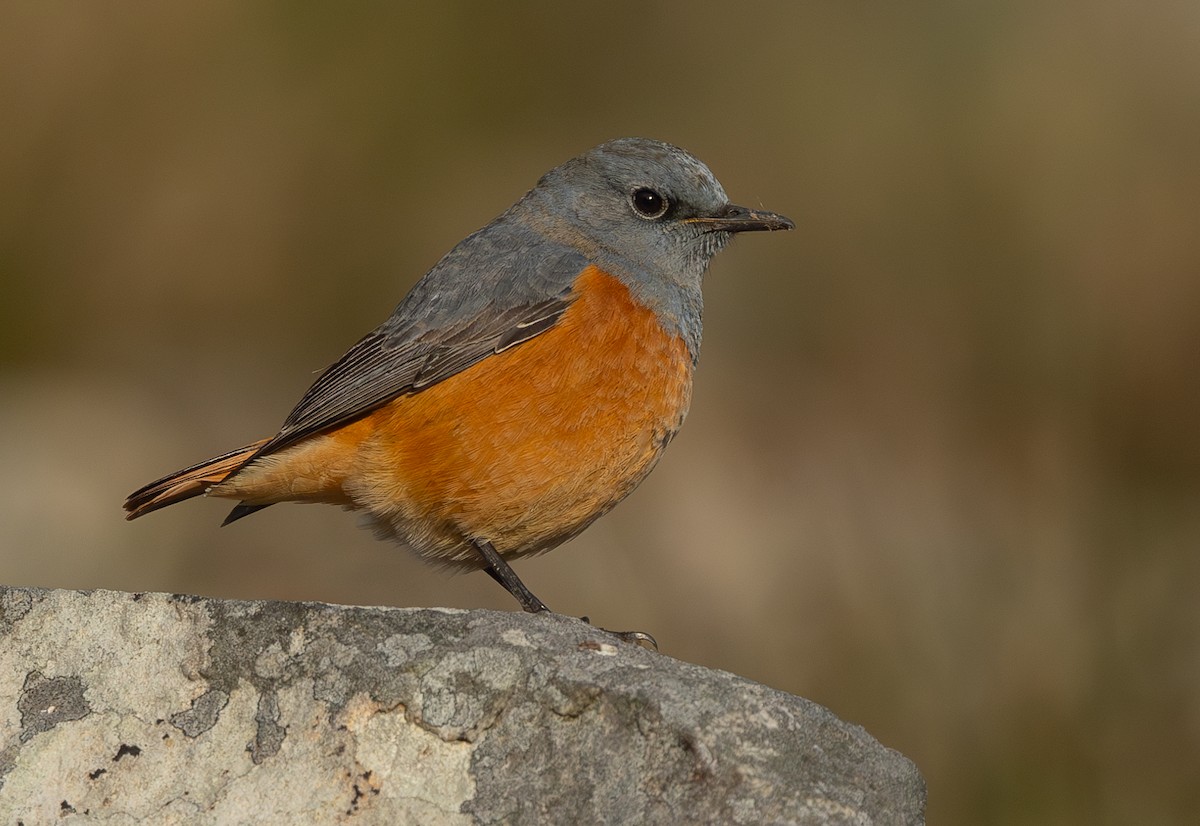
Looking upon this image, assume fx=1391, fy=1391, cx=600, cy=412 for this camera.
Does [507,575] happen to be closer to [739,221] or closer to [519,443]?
[519,443]

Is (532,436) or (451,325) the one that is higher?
(451,325)

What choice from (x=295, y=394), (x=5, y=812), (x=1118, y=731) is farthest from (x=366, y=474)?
(x=295, y=394)

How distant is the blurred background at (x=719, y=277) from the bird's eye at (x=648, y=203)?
2.18 meters

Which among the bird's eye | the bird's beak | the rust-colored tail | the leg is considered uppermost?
the bird's eye

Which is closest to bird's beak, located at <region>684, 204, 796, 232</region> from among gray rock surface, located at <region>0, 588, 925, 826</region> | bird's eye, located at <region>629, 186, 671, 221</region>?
bird's eye, located at <region>629, 186, 671, 221</region>

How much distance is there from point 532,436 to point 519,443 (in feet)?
0.17

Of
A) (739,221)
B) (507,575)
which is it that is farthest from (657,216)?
(507,575)

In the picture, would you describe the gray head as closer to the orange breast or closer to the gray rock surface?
the orange breast

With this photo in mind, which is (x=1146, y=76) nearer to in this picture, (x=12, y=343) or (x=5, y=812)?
(x=12, y=343)

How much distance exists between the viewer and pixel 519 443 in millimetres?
4766

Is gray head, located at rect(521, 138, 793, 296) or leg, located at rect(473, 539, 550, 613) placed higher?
gray head, located at rect(521, 138, 793, 296)

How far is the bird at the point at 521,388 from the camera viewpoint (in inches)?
190

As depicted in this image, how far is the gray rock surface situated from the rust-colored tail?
1.62 m

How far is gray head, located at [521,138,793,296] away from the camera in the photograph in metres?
5.45
